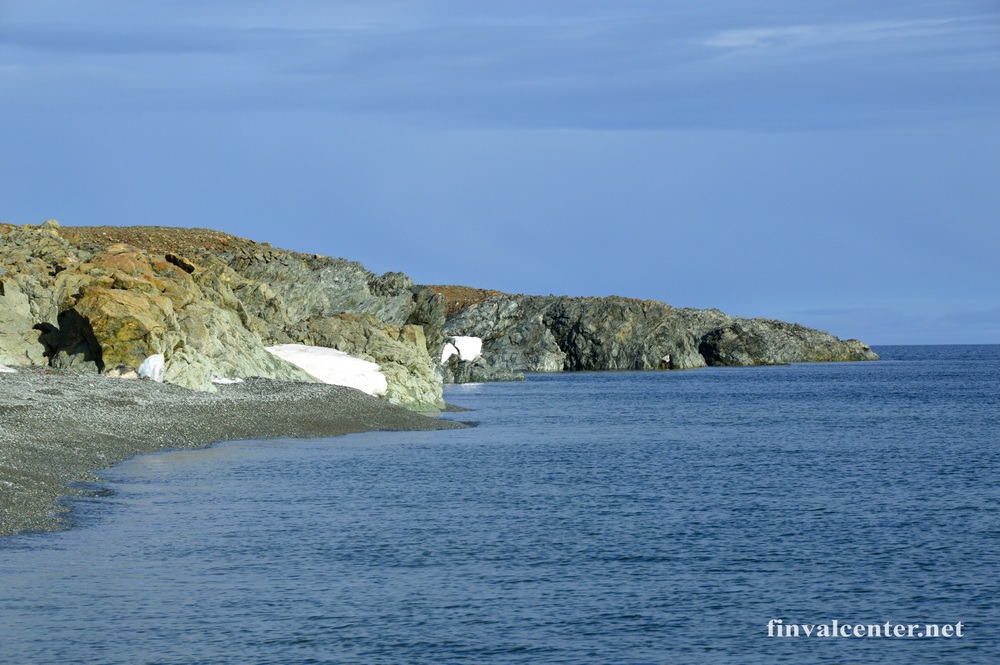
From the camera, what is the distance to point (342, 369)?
2677 inches

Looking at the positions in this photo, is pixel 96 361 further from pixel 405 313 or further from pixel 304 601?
pixel 405 313

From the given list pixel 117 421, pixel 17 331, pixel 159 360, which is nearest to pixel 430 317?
pixel 17 331

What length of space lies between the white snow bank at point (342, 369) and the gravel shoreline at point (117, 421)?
4457 millimetres

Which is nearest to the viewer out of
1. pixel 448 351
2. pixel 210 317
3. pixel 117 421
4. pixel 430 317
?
pixel 117 421

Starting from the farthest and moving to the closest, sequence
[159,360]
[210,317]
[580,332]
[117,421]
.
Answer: [580,332]
[210,317]
[159,360]
[117,421]

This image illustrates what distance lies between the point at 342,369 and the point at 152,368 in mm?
15304

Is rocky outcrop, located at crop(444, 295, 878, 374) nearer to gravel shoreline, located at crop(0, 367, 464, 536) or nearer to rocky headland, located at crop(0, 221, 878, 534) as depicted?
rocky headland, located at crop(0, 221, 878, 534)

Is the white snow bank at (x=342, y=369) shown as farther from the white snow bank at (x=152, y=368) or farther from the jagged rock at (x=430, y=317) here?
the jagged rock at (x=430, y=317)

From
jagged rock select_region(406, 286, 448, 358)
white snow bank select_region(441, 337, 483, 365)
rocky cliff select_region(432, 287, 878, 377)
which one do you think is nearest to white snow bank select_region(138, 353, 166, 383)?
jagged rock select_region(406, 286, 448, 358)

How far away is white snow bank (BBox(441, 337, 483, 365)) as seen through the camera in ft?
409

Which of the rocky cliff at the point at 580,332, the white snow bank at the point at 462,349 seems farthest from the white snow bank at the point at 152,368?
the rocky cliff at the point at 580,332

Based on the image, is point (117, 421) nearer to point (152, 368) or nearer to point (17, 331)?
point (152, 368)

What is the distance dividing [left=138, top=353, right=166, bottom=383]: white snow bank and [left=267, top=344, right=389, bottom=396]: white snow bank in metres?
13.2

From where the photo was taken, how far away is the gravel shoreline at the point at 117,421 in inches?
1220
